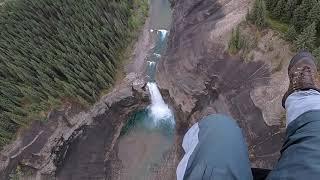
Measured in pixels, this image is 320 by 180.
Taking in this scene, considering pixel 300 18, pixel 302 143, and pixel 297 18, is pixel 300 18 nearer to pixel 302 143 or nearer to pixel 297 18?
pixel 297 18

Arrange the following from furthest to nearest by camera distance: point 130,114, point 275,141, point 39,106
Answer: point 130,114 → point 39,106 → point 275,141

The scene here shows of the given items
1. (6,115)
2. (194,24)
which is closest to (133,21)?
(194,24)

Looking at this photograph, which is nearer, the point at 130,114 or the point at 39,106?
the point at 39,106

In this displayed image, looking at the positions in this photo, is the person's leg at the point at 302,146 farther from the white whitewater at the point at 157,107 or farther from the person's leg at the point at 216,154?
the white whitewater at the point at 157,107

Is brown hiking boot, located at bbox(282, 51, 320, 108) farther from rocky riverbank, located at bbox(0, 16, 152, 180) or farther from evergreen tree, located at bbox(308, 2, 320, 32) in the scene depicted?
rocky riverbank, located at bbox(0, 16, 152, 180)

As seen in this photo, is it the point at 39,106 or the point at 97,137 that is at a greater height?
the point at 39,106

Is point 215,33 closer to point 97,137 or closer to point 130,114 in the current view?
point 130,114

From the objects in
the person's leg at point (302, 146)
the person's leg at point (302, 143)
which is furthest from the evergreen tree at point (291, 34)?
the person's leg at point (302, 146)

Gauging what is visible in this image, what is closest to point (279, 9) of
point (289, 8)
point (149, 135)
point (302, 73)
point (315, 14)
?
point (289, 8)
